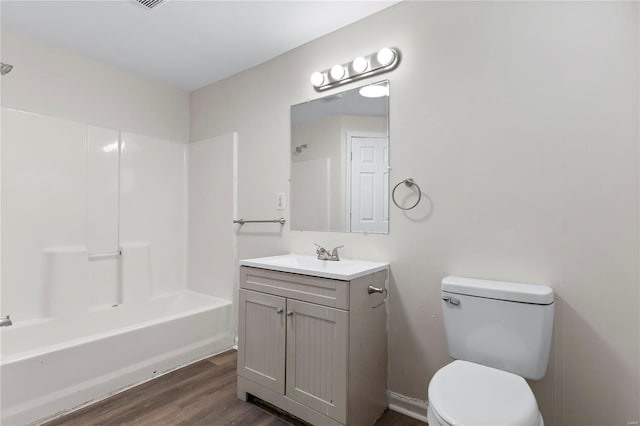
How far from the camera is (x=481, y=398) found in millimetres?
1135

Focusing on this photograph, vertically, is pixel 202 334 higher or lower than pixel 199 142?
lower

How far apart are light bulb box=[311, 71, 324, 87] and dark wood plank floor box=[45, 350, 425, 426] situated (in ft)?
6.63

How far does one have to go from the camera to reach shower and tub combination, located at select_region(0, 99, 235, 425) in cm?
191

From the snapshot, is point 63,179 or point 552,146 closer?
point 552,146

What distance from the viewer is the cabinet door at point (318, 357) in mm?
1558

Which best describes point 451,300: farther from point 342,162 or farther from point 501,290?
point 342,162

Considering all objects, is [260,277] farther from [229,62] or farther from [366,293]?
[229,62]

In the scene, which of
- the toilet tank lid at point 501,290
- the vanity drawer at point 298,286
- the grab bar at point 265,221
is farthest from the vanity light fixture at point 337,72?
the toilet tank lid at point 501,290

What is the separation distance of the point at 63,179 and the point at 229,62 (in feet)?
4.96

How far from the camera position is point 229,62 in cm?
262

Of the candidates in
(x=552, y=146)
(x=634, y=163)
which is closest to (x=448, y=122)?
(x=552, y=146)

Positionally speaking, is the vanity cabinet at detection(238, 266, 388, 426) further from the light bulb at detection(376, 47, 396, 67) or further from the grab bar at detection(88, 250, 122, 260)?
the grab bar at detection(88, 250, 122, 260)

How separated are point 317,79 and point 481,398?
1.94 metres

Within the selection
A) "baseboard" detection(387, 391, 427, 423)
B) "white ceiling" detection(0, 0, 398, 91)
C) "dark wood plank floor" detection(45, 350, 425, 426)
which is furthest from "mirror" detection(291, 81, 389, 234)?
"dark wood plank floor" detection(45, 350, 425, 426)
